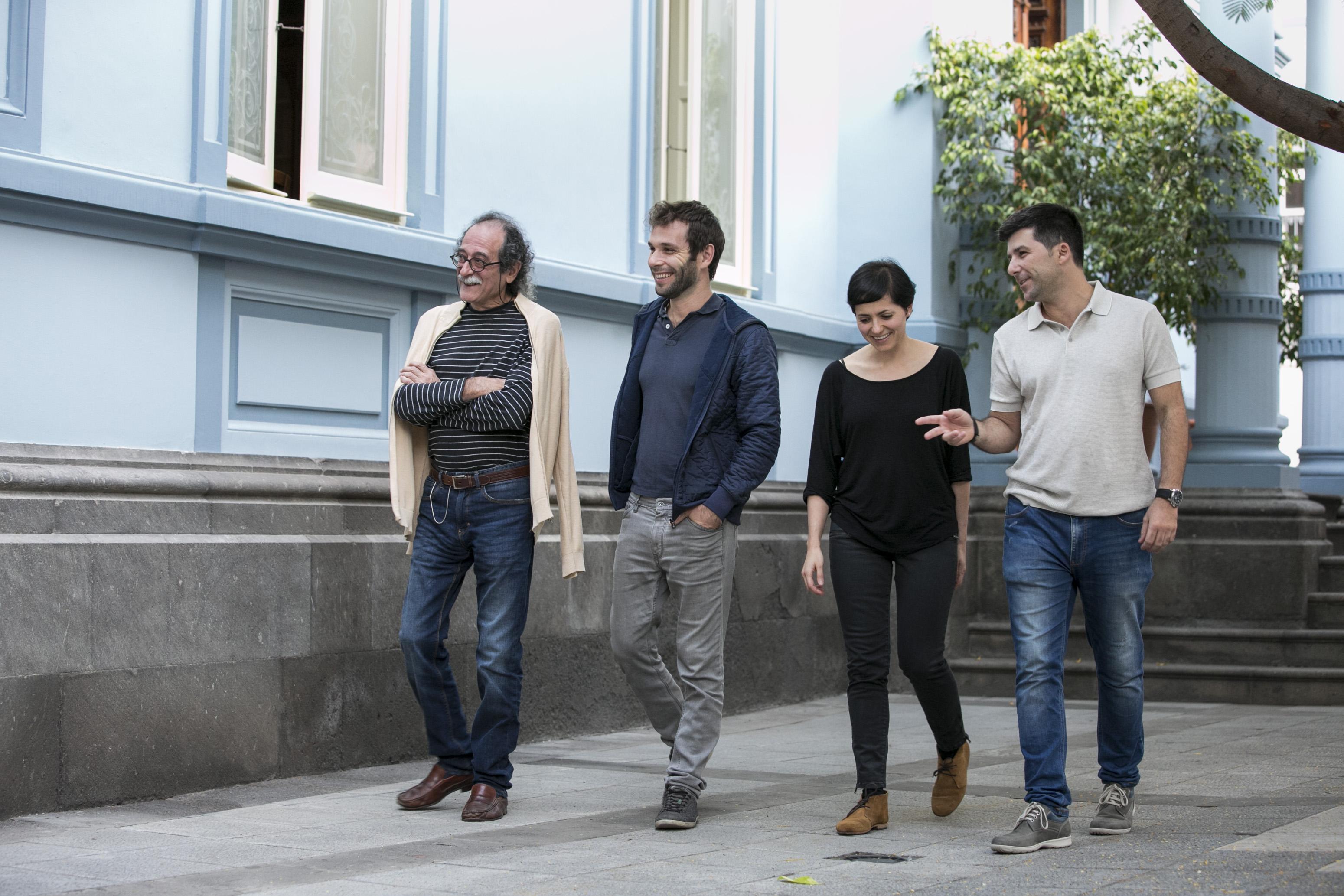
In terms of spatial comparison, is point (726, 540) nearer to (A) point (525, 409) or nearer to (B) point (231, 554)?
(A) point (525, 409)

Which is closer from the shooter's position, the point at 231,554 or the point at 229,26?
the point at 231,554

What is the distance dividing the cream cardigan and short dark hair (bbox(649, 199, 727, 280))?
0.52m

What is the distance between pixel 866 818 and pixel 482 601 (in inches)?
59.6

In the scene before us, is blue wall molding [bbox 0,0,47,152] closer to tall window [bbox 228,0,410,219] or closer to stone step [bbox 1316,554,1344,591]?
tall window [bbox 228,0,410,219]

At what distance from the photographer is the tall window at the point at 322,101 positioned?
722cm

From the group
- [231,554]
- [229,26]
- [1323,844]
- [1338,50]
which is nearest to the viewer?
[1323,844]

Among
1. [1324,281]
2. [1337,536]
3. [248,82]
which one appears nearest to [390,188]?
[248,82]

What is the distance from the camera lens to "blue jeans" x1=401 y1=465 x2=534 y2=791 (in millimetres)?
5887

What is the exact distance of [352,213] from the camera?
7.67 metres

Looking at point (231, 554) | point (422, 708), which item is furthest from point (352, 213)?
point (422, 708)

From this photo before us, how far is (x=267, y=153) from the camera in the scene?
7312 millimetres

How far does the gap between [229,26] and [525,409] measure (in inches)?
91.7

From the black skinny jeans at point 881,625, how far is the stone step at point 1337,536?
726 cm

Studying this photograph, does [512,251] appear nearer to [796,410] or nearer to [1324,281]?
[796,410]
